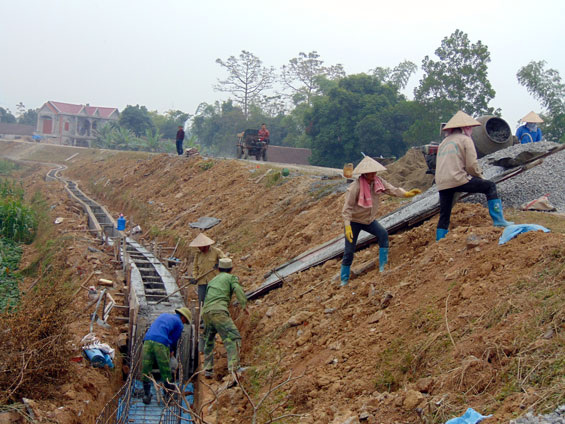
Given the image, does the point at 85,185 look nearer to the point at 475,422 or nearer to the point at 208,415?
the point at 208,415

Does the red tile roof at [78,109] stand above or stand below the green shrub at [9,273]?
above

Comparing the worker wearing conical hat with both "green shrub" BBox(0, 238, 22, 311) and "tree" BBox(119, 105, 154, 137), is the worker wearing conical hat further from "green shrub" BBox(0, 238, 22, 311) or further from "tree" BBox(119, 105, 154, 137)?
"tree" BBox(119, 105, 154, 137)

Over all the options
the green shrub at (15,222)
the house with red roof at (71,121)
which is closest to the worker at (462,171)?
the green shrub at (15,222)

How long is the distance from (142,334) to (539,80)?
21668mm

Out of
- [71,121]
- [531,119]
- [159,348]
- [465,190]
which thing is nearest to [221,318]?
[159,348]

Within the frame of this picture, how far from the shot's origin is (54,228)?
16812 mm

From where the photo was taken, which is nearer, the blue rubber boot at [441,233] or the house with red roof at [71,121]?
the blue rubber boot at [441,233]

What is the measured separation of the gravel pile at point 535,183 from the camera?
26.6 feet

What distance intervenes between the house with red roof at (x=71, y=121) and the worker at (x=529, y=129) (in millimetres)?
57969

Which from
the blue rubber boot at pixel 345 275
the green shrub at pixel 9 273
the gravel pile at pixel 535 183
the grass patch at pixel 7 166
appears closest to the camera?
the blue rubber boot at pixel 345 275

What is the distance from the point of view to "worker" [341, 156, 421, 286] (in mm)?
6508

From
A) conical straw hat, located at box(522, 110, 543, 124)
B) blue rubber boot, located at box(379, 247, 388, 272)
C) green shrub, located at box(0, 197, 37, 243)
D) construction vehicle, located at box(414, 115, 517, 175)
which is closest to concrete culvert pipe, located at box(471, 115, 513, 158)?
construction vehicle, located at box(414, 115, 517, 175)

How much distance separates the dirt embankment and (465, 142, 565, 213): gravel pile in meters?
0.83

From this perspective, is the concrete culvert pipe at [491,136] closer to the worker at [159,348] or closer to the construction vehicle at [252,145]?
the worker at [159,348]
